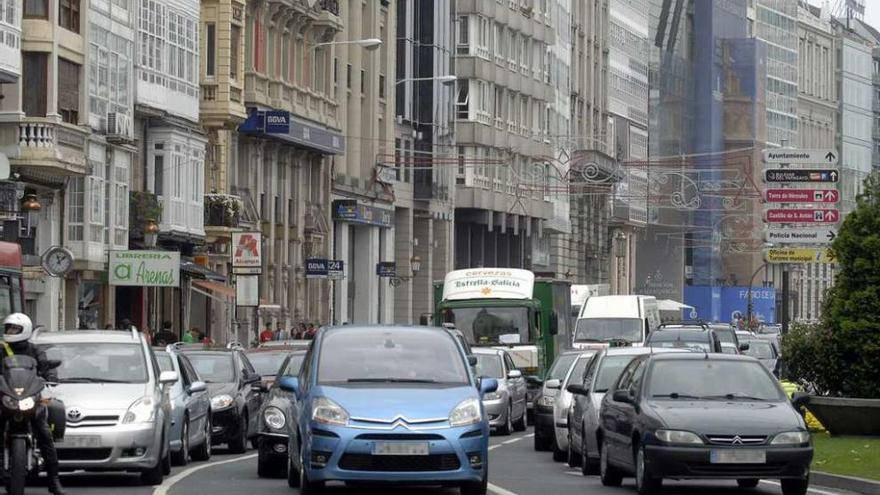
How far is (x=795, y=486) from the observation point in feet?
74.5

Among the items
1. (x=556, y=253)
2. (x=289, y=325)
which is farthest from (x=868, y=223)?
(x=556, y=253)

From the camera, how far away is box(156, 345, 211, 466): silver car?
2789 centimetres

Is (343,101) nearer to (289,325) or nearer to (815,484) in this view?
(289,325)

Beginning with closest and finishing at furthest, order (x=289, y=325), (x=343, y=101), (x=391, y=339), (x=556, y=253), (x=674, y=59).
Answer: (x=391, y=339) → (x=289, y=325) → (x=343, y=101) → (x=556, y=253) → (x=674, y=59)

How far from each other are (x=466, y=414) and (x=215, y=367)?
1428cm

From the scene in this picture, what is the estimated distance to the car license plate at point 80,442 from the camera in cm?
2398

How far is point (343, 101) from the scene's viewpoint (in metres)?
79.9

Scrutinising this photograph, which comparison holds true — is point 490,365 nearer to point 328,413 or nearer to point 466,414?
point 466,414

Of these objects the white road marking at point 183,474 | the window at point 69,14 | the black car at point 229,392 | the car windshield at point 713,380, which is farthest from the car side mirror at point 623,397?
the window at point 69,14

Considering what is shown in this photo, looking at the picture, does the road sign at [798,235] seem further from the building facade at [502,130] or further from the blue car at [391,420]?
the building facade at [502,130]

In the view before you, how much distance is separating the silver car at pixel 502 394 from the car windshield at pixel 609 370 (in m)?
8.90

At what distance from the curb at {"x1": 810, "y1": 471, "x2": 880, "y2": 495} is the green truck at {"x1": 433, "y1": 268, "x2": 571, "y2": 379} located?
25871 millimetres

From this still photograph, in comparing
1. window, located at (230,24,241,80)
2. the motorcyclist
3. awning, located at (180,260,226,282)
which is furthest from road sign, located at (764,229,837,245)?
window, located at (230,24,241,80)

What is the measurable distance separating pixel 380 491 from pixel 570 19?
8711 cm
